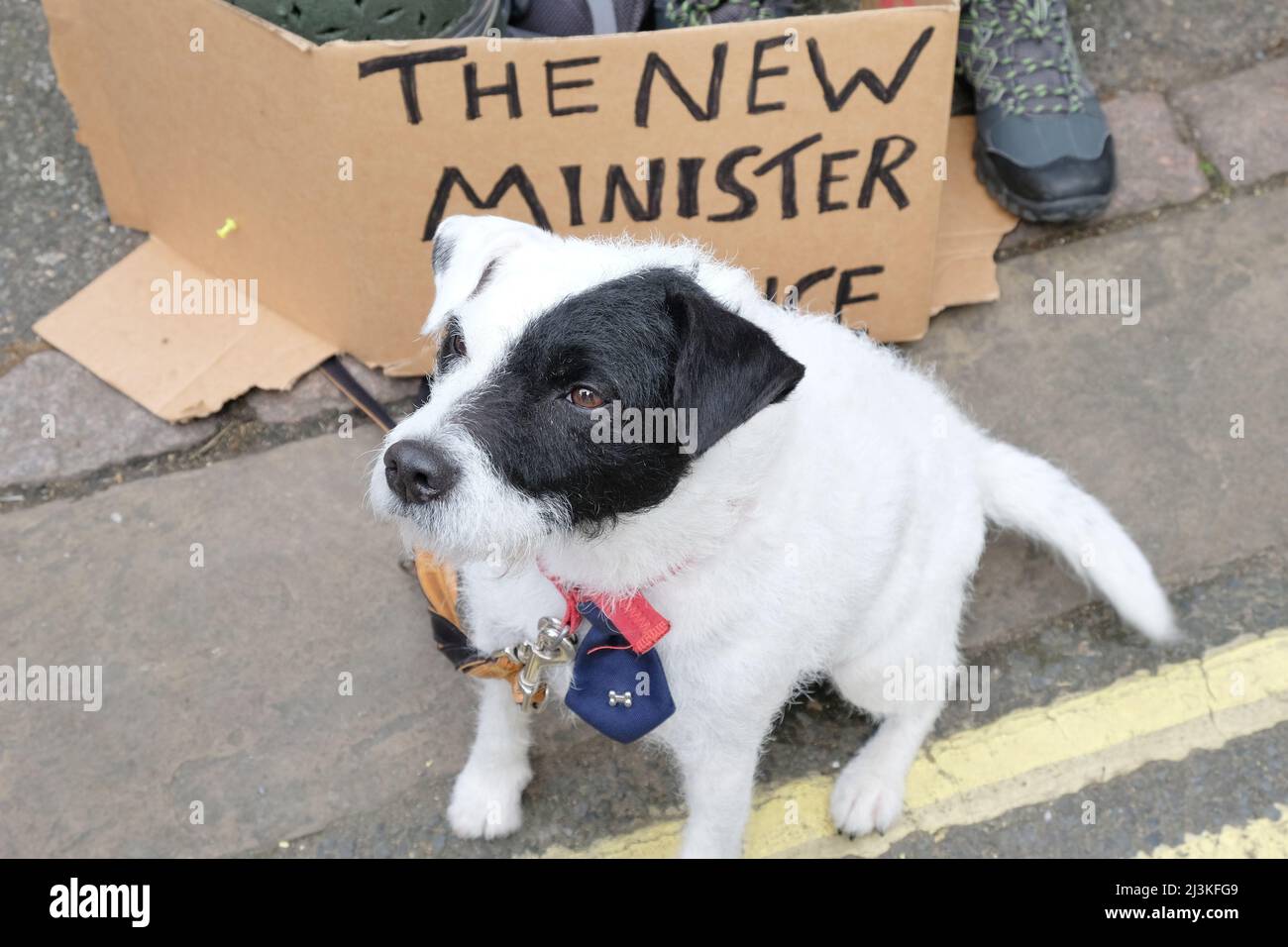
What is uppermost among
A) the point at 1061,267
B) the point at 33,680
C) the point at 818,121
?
the point at 818,121

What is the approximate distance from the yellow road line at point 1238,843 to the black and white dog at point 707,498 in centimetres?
51

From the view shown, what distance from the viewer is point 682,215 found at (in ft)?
11.3

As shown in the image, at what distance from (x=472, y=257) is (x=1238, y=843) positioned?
2.30 metres

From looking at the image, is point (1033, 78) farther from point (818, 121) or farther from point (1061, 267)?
point (818, 121)

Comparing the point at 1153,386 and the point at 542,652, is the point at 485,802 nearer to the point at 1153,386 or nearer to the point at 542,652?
the point at 542,652

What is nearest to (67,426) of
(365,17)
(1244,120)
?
(365,17)

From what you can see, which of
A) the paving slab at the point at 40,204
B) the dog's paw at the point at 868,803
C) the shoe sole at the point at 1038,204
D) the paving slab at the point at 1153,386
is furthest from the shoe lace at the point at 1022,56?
the paving slab at the point at 40,204

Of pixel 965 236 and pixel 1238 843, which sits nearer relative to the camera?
pixel 1238 843

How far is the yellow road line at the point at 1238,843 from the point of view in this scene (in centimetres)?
290

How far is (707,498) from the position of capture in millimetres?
2170

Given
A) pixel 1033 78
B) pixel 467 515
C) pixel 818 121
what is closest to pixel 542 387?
pixel 467 515

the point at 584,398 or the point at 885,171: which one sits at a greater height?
the point at 584,398

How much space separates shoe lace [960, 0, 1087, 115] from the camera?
3906 millimetres
